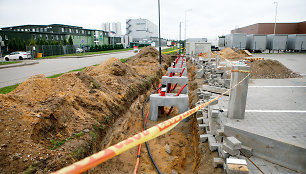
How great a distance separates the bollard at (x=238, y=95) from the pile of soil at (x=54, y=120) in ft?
11.8

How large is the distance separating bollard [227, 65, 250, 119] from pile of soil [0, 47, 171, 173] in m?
3.61

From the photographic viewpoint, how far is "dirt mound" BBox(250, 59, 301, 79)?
11125 millimetres

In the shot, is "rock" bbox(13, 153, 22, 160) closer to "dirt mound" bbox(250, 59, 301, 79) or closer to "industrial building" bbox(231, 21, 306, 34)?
"dirt mound" bbox(250, 59, 301, 79)

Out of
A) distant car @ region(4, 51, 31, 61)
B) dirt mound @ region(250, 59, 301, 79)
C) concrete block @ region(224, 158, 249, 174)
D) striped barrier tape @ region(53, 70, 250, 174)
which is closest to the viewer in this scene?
striped barrier tape @ region(53, 70, 250, 174)

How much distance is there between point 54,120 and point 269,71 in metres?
12.1

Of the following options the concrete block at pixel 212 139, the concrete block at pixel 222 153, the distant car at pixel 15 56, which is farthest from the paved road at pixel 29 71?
the distant car at pixel 15 56

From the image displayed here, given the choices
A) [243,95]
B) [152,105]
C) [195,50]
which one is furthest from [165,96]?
[195,50]

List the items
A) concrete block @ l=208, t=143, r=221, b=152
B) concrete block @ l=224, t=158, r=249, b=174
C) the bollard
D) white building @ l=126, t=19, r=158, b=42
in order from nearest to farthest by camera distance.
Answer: concrete block @ l=224, t=158, r=249, b=174, concrete block @ l=208, t=143, r=221, b=152, the bollard, white building @ l=126, t=19, r=158, b=42

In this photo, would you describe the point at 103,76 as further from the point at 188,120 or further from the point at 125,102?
the point at 188,120

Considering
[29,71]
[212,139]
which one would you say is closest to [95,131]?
[212,139]

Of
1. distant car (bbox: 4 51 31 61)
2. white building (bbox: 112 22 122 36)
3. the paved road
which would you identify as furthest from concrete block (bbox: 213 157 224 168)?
white building (bbox: 112 22 122 36)

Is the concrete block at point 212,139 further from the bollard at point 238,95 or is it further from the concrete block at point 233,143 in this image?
the bollard at point 238,95

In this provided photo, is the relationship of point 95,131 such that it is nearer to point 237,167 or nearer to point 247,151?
point 237,167

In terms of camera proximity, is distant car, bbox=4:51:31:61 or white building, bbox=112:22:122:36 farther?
white building, bbox=112:22:122:36
